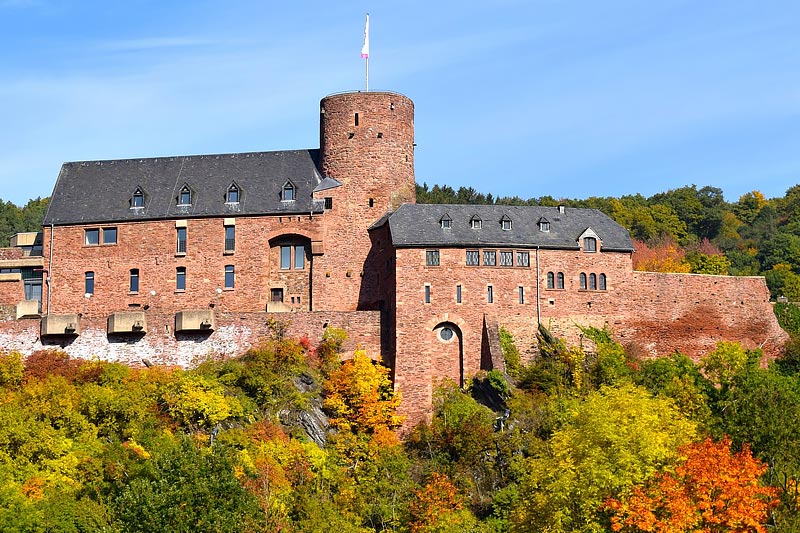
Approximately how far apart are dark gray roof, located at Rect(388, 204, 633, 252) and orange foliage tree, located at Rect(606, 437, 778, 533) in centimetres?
2084

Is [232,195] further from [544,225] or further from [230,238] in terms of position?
[544,225]

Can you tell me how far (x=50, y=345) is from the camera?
6200cm

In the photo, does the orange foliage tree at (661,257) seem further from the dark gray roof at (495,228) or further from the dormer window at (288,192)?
the dormer window at (288,192)

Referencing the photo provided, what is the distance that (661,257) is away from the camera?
101750 mm

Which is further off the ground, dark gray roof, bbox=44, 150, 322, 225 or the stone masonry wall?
dark gray roof, bbox=44, 150, 322, 225

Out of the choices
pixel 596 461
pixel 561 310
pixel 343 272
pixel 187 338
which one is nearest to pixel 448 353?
pixel 561 310

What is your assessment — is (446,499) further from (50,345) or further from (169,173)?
(169,173)

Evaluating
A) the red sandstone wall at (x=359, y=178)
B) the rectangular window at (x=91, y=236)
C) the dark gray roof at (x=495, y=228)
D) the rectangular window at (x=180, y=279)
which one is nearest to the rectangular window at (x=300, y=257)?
the red sandstone wall at (x=359, y=178)

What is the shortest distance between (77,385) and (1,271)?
1322 centimetres

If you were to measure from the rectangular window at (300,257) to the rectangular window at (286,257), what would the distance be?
274 millimetres

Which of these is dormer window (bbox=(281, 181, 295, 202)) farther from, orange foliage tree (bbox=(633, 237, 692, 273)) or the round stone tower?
orange foliage tree (bbox=(633, 237, 692, 273))

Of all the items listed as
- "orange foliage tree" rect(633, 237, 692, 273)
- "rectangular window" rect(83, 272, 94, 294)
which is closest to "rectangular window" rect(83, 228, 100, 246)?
"rectangular window" rect(83, 272, 94, 294)

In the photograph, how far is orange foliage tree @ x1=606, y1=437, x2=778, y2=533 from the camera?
40969mm

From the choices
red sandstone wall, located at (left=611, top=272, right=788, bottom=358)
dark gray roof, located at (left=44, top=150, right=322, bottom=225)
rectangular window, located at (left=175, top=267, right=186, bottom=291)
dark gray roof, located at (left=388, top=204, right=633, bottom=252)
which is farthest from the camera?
dark gray roof, located at (left=44, top=150, right=322, bottom=225)
